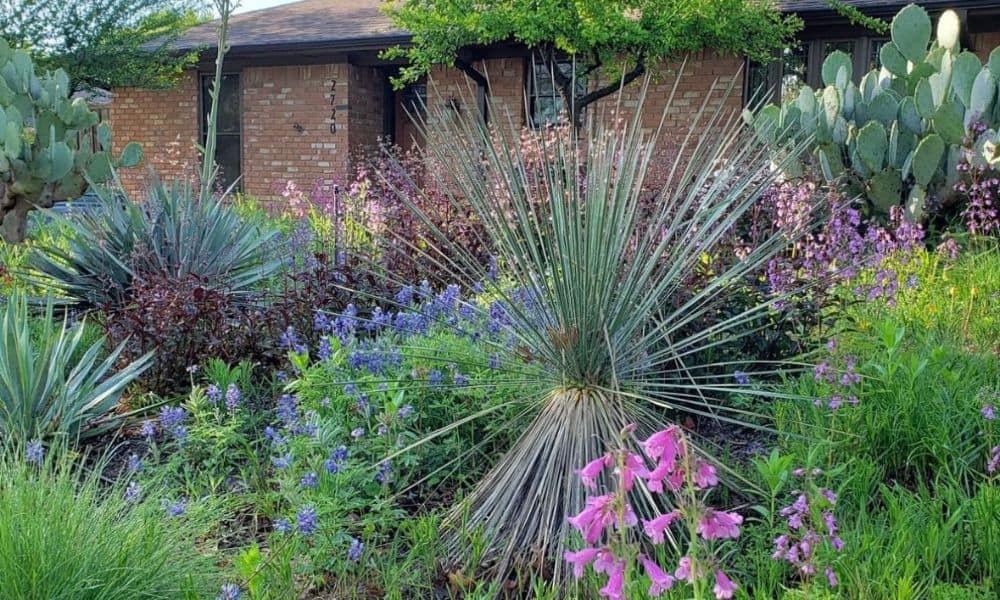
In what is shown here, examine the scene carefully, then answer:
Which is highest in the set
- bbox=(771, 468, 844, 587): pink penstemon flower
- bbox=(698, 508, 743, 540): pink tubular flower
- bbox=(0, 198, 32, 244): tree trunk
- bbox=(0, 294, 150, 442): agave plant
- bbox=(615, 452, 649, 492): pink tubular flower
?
bbox=(615, 452, 649, 492): pink tubular flower

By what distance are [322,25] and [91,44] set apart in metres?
3.62

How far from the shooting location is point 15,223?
7.66m

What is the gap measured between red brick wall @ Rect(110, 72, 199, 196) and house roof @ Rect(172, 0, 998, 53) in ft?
2.97

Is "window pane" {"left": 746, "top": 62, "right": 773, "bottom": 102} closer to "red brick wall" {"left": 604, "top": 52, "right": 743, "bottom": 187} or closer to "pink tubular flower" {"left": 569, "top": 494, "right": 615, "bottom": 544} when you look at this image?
"red brick wall" {"left": 604, "top": 52, "right": 743, "bottom": 187}

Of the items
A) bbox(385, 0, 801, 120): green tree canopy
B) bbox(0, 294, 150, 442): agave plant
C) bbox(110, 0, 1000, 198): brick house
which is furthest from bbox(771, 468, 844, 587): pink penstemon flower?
bbox(110, 0, 1000, 198): brick house

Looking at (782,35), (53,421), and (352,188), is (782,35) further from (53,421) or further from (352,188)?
(53,421)

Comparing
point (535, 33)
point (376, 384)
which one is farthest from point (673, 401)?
point (535, 33)

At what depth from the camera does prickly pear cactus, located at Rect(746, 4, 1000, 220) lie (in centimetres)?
627

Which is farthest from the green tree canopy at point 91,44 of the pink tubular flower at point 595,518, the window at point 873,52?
the pink tubular flower at point 595,518

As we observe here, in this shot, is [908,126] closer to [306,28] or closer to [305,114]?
[305,114]

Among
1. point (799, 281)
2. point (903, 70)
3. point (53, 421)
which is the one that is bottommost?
point (53, 421)

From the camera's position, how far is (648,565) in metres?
1.36

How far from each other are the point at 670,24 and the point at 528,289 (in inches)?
319

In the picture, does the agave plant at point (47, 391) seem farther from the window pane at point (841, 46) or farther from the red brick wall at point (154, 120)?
the red brick wall at point (154, 120)
